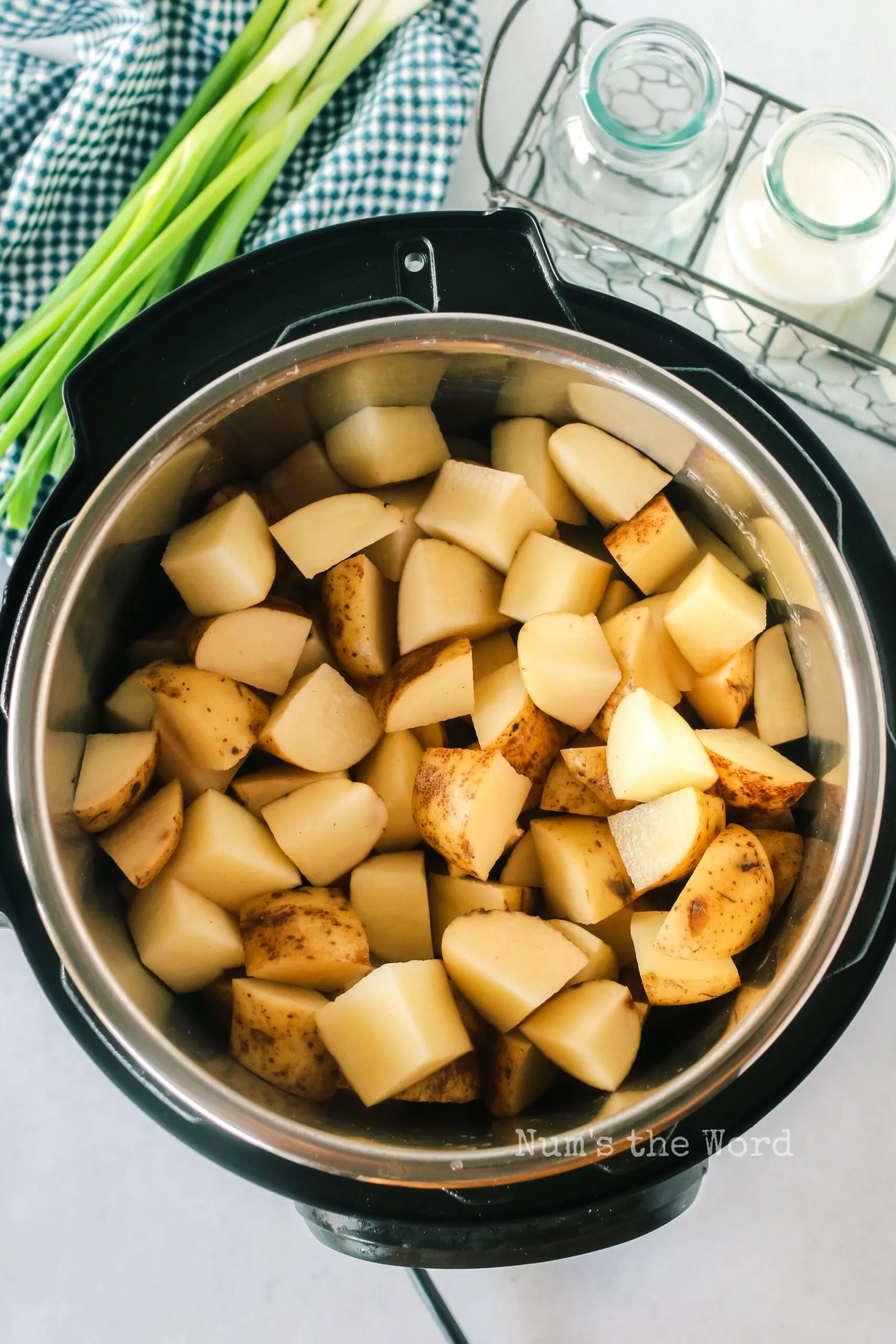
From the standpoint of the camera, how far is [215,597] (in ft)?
2.40

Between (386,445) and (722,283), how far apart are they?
0.41 metres

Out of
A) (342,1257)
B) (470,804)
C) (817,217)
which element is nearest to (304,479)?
(470,804)

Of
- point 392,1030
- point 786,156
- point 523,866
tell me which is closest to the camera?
point 392,1030

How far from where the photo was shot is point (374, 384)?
0.72 metres

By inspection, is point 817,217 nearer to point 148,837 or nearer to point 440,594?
point 440,594

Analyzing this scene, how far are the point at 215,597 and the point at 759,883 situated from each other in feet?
1.40

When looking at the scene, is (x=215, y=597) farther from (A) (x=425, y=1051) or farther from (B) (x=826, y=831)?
(B) (x=826, y=831)

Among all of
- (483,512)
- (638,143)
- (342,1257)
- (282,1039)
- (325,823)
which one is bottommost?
(342,1257)

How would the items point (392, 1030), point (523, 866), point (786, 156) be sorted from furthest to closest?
point (786, 156) → point (523, 866) → point (392, 1030)

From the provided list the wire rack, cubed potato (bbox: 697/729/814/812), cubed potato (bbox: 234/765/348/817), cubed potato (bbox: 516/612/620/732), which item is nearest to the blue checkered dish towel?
the wire rack

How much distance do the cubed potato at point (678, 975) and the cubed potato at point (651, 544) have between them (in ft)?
0.83

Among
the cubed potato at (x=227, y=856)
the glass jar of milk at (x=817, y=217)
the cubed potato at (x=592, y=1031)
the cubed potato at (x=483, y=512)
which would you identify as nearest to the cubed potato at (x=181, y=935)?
the cubed potato at (x=227, y=856)

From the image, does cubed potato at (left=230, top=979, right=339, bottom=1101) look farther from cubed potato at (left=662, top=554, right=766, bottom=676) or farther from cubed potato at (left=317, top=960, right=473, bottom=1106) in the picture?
cubed potato at (left=662, top=554, right=766, bottom=676)

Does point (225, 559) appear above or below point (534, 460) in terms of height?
below
